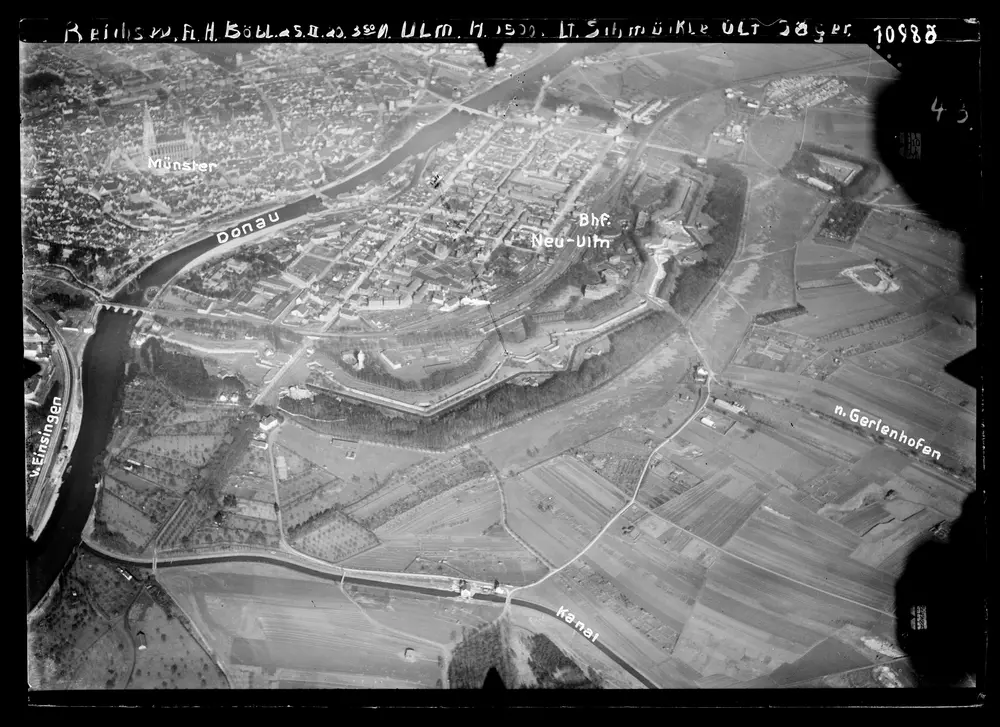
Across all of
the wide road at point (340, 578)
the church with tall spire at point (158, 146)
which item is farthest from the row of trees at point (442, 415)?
the church with tall spire at point (158, 146)

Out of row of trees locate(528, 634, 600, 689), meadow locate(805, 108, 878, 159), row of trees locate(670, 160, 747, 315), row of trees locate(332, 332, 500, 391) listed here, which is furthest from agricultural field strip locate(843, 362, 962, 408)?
row of trees locate(528, 634, 600, 689)

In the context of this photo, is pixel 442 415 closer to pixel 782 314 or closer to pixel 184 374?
pixel 184 374

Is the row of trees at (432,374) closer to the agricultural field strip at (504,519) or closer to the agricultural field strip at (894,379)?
the agricultural field strip at (504,519)

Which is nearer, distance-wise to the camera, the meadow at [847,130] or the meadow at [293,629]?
the meadow at [293,629]

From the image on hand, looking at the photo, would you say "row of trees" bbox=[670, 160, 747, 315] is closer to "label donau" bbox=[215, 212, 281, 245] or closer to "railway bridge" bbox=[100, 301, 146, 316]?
"label donau" bbox=[215, 212, 281, 245]

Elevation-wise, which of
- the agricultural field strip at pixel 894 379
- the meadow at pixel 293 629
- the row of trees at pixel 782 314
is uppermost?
the row of trees at pixel 782 314

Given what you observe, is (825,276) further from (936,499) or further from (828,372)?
(936,499)

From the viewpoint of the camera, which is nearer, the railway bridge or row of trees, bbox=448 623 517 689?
row of trees, bbox=448 623 517 689
